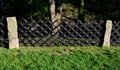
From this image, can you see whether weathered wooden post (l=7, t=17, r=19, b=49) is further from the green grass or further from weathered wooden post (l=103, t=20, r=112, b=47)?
weathered wooden post (l=103, t=20, r=112, b=47)

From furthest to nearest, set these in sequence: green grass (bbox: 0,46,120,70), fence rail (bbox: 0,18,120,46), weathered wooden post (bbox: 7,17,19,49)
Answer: fence rail (bbox: 0,18,120,46), weathered wooden post (bbox: 7,17,19,49), green grass (bbox: 0,46,120,70)

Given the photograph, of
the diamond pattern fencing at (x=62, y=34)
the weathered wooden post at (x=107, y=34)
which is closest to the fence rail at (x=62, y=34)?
the diamond pattern fencing at (x=62, y=34)

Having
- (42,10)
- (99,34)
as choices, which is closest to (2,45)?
(99,34)

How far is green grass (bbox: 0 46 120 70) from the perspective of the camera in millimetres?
5883

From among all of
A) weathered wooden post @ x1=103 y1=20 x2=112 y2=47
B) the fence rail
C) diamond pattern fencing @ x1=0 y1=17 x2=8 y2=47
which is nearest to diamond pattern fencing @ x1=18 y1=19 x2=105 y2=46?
the fence rail

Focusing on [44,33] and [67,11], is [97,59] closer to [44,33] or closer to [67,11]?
[44,33]

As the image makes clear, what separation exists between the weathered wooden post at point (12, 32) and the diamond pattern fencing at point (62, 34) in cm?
28

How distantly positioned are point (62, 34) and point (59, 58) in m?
1.13

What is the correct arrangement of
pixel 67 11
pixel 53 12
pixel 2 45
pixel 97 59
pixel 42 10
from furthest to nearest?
pixel 67 11 < pixel 42 10 < pixel 53 12 < pixel 2 45 < pixel 97 59

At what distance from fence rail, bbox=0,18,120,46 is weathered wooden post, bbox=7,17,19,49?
260 millimetres

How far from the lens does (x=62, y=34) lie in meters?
7.19

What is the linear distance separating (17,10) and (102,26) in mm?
4684

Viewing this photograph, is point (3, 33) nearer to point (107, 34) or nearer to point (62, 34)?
point (62, 34)

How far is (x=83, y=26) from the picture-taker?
718 cm
